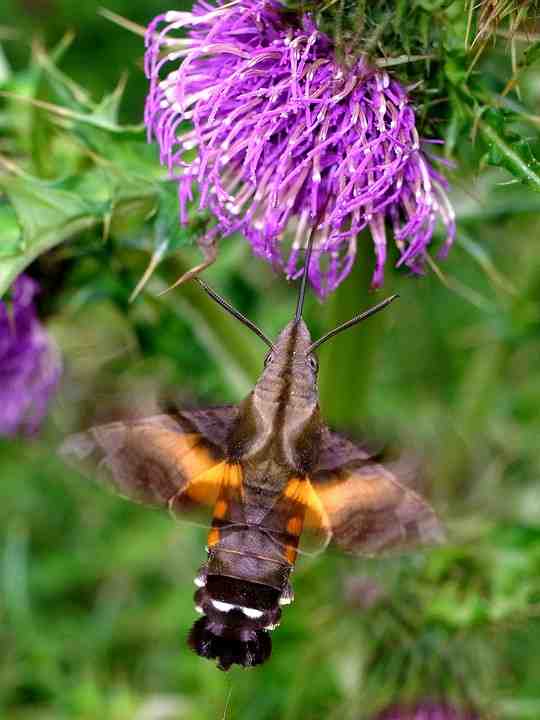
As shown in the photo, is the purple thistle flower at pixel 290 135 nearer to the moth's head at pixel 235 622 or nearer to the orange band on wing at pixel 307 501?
the orange band on wing at pixel 307 501

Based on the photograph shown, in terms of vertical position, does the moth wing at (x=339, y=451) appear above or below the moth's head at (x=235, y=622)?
above

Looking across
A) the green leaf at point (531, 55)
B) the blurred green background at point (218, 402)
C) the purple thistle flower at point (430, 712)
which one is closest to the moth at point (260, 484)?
the blurred green background at point (218, 402)

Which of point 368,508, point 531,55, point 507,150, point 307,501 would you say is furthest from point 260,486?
point 531,55

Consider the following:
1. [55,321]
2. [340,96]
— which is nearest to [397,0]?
[340,96]

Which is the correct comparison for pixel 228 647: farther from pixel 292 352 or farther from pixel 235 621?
pixel 292 352

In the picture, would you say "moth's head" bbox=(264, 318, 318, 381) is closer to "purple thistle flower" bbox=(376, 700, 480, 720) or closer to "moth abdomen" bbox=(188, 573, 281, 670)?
"moth abdomen" bbox=(188, 573, 281, 670)

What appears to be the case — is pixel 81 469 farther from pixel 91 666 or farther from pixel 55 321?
pixel 91 666

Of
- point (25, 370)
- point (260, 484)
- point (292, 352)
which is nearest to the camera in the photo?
point (292, 352)
